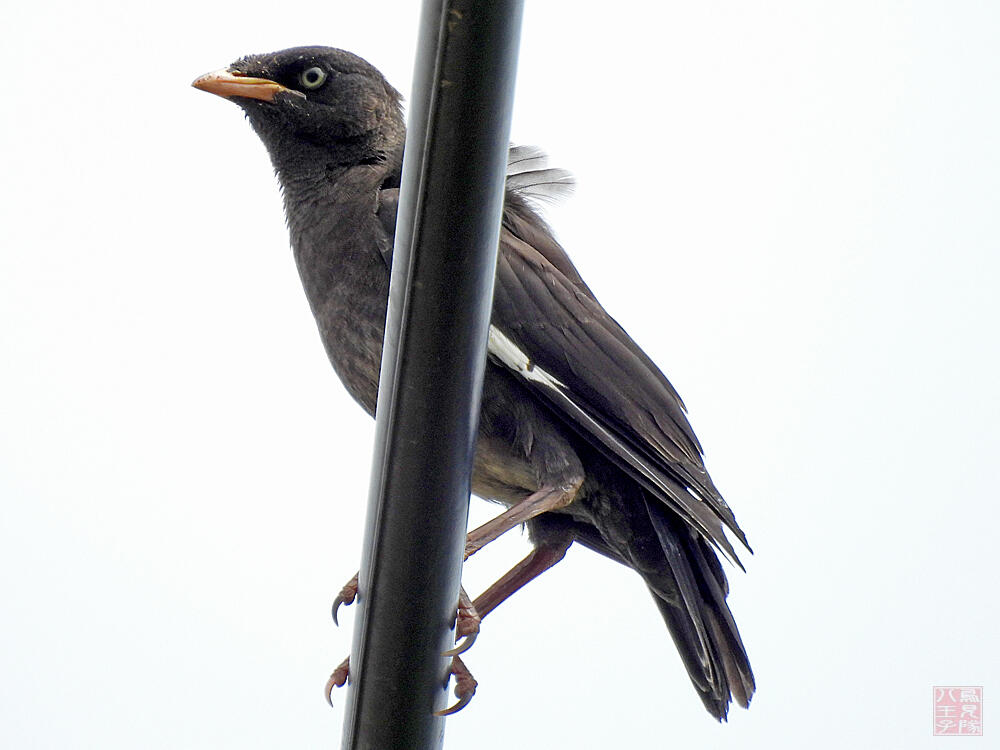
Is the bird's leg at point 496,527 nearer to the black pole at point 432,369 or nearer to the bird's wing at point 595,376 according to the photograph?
the bird's wing at point 595,376

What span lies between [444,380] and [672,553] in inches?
54.2

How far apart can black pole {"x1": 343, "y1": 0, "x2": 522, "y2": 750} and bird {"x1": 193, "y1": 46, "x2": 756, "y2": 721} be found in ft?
2.02

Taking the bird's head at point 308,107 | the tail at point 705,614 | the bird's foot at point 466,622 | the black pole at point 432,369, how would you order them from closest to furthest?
the black pole at point 432,369 → the bird's foot at point 466,622 → the tail at point 705,614 → the bird's head at point 308,107

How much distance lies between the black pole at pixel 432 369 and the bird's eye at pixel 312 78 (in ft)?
5.87

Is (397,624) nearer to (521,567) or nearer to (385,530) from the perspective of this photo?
(385,530)

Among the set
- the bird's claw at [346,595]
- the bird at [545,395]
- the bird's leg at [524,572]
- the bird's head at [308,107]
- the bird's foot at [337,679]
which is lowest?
the bird's foot at [337,679]

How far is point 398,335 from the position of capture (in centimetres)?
163

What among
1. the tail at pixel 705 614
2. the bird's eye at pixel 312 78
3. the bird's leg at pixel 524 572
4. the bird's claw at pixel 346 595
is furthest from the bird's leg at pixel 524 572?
the bird's eye at pixel 312 78

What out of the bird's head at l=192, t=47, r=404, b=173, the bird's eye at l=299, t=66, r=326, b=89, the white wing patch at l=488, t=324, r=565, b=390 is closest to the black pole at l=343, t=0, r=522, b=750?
the white wing patch at l=488, t=324, r=565, b=390

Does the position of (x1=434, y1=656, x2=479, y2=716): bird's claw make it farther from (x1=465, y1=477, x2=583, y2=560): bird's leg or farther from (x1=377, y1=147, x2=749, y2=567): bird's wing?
(x1=377, y1=147, x2=749, y2=567): bird's wing

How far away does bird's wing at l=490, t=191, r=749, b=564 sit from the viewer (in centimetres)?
268

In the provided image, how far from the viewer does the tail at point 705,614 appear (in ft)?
9.25

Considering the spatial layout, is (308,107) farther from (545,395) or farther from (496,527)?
(496,527)

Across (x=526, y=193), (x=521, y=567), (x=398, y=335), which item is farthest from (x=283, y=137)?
(x=398, y=335)
